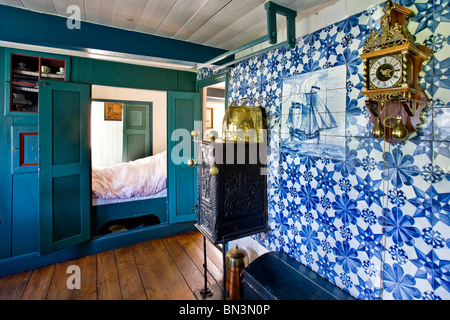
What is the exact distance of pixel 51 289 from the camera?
229cm

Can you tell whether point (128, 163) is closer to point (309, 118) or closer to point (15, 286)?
point (15, 286)

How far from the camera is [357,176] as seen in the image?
1413mm

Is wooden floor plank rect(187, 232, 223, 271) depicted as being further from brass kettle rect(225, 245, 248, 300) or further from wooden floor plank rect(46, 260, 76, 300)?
wooden floor plank rect(46, 260, 76, 300)

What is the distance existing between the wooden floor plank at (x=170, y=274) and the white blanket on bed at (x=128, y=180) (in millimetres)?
803

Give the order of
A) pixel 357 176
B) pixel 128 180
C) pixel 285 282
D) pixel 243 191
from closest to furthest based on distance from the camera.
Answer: pixel 357 176
pixel 285 282
pixel 243 191
pixel 128 180

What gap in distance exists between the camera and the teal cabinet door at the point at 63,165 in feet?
8.39

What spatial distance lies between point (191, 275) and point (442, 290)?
198cm

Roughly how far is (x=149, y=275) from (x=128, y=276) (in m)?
0.21

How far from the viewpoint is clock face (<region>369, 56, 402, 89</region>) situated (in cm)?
112

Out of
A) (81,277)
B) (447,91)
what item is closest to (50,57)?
(81,277)

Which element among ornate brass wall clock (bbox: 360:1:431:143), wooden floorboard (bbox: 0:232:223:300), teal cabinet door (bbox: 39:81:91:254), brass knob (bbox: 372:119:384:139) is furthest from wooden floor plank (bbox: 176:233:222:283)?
ornate brass wall clock (bbox: 360:1:431:143)

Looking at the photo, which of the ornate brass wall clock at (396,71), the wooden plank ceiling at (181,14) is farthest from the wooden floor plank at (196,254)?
the wooden plank ceiling at (181,14)

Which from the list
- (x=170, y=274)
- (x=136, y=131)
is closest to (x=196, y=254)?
(x=170, y=274)

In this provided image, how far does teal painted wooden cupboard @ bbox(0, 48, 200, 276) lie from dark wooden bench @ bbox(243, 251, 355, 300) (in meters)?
2.14
